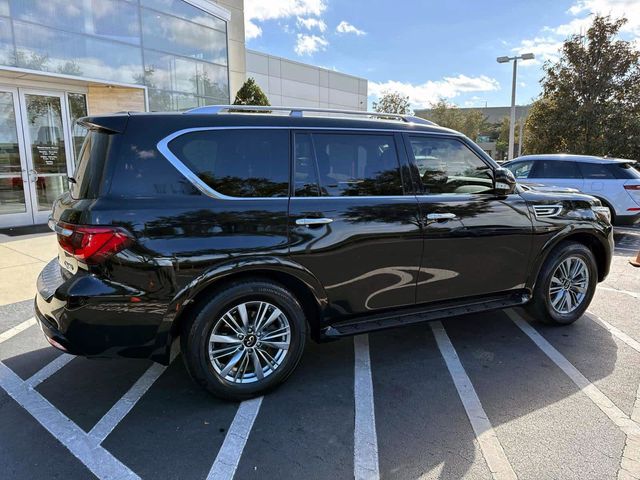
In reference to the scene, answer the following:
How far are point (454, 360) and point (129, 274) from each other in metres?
2.64

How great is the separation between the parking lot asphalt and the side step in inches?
15.4

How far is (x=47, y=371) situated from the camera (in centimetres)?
349

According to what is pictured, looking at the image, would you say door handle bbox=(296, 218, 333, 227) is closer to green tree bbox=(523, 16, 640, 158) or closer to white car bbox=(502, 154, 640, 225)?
white car bbox=(502, 154, 640, 225)

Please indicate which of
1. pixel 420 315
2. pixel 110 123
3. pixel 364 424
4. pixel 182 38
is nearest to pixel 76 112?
pixel 182 38

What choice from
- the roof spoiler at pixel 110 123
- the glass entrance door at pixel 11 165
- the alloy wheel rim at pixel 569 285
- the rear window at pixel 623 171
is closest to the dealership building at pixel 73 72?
the glass entrance door at pixel 11 165

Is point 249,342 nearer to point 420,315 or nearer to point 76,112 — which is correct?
point 420,315

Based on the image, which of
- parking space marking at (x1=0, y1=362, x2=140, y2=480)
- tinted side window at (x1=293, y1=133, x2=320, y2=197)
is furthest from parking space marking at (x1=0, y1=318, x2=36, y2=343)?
tinted side window at (x1=293, y1=133, x2=320, y2=197)

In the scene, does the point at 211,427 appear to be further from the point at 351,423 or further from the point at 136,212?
Answer: the point at 136,212

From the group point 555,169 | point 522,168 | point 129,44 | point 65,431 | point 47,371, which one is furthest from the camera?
point 129,44

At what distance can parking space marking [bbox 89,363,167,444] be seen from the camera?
8.96 ft

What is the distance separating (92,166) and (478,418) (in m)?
2.97

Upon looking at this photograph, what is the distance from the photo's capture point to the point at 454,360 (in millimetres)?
3715

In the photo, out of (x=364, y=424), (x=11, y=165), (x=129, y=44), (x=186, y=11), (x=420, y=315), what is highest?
(x=186, y=11)

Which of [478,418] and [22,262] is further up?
[22,262]
